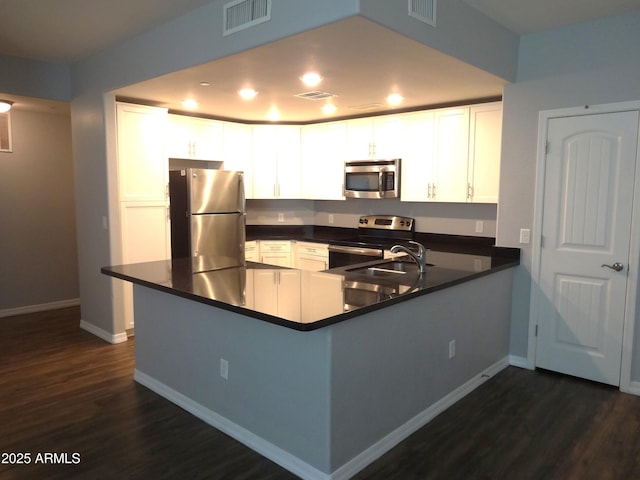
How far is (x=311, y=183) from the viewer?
18.6 feet

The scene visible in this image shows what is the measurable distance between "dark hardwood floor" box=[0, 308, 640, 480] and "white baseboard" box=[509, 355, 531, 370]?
3.6 inches

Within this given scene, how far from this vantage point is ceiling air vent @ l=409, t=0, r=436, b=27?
8.47 ft

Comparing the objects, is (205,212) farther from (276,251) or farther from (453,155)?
(453,155)

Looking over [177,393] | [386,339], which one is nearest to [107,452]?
[177,393]

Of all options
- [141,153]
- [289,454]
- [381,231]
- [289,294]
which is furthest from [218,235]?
[289,454]

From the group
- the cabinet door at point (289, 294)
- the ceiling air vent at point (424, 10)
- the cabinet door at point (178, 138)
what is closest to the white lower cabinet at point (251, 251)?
the cabinet door at point (178, 138)

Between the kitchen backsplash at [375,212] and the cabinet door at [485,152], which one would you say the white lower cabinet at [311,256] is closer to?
the kitchen backsplash at [375,212]

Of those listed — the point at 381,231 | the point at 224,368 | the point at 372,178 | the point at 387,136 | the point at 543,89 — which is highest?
the point at 543,89

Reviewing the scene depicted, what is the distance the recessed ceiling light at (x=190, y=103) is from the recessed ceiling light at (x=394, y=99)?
1.84 meters

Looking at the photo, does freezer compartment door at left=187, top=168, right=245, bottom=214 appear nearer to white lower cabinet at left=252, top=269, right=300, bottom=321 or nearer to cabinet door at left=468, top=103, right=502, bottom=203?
white lower cabinet at left=252, top=269, right=300, bottom=321

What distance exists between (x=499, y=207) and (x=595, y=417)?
1.67 metres

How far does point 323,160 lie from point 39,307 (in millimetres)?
3872

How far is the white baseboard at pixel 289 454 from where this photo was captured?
232 cm

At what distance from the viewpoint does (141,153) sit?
443 centimetres
